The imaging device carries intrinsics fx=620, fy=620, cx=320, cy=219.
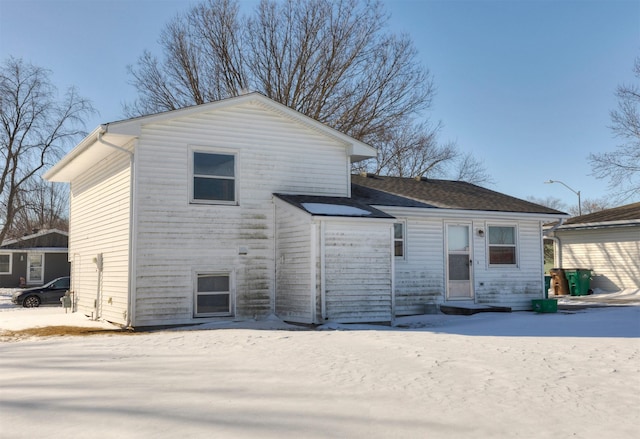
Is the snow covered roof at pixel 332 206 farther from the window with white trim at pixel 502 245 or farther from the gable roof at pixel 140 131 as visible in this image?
the window with white trim at pixel 502 245

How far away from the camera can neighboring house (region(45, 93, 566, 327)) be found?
13500 millimetres

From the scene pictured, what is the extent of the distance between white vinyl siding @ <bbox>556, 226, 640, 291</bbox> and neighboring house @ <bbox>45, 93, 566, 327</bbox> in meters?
10.2

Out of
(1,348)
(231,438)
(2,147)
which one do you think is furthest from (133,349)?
(2,147)

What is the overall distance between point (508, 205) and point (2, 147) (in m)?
28.5

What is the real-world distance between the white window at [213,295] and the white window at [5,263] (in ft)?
90.3

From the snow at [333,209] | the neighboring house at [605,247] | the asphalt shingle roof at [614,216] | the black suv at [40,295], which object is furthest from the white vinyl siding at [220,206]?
the asphalt shingle roof at [614,216]

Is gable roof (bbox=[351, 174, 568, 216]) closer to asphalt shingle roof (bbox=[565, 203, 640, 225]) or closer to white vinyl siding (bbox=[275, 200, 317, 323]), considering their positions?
white vinyl siding (bbox=[275, 200, 317, 323])

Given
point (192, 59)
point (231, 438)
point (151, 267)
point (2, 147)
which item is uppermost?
point (192, 59)

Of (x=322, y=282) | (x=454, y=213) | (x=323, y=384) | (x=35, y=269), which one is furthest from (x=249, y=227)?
(x=35, y=269)

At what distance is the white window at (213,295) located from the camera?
553 inches

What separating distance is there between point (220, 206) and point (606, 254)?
1754 centimetres

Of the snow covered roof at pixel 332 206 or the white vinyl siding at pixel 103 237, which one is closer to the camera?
the snow covered roof at pixel 332 206

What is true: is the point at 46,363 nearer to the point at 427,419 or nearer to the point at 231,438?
the point at 231,438

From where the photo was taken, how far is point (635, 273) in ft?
77.6
